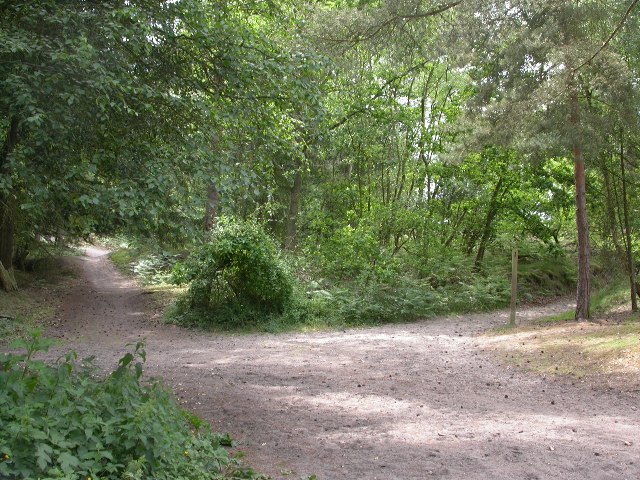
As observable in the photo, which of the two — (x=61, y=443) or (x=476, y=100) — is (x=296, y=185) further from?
(x=61, y=443)

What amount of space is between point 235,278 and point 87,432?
12218 millimetres

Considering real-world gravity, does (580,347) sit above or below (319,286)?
below

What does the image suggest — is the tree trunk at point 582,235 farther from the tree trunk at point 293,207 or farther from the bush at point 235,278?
the tree trunk at point 293,207

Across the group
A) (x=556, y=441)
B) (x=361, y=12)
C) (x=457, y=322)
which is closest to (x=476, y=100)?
(x=361, y=12)

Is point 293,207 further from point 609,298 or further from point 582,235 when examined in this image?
point 582,235

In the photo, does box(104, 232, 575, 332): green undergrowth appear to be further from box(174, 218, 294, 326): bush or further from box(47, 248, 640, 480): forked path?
box(47, 248, 640, 480): forked path

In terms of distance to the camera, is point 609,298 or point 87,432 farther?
point 609,298

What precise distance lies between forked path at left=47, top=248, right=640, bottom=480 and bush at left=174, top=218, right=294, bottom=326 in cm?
141

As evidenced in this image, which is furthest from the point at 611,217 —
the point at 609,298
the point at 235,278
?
the point at 235,278

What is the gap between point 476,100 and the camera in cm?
1480

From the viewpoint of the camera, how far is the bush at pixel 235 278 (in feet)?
50.4

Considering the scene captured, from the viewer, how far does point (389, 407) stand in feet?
25.2

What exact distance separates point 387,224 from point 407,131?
4410mm

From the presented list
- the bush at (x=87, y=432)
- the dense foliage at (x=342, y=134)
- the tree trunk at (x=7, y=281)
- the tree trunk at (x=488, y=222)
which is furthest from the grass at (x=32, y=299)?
the tree trunk at (x=488, y=222)
